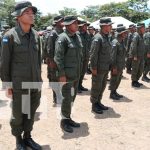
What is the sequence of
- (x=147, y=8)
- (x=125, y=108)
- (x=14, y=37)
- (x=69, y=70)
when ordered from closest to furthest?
(x=14, y=37)
(x=69, y=70)
(x=125, y=108)
(x=147, y=8)

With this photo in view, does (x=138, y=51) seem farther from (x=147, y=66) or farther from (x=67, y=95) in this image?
(x=67, y=95)

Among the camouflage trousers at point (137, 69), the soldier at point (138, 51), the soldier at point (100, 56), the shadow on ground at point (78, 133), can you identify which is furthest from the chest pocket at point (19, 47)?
the camouflage trousers at point (137, 69)

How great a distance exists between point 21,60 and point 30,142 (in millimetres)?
1450

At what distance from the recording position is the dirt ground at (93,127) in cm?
569

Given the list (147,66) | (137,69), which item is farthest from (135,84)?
(147,66)

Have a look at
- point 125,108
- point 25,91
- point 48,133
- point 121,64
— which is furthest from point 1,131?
point 121,64

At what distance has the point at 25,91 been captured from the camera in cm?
499

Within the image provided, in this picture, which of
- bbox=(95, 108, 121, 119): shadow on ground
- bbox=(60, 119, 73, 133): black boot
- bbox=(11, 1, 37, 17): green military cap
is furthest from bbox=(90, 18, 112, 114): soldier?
bbox=(11, 1, 37, 17): green military cap

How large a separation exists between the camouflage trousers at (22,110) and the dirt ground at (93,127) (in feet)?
1.75

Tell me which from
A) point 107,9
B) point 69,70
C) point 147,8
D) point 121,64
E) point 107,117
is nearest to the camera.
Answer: point 69,70

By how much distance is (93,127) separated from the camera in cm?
659

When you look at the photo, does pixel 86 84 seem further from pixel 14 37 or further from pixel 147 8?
pixel 147 8

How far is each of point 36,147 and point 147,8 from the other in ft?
158

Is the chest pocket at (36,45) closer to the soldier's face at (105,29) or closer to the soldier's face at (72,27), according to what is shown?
the soldier's face at (72,27)
